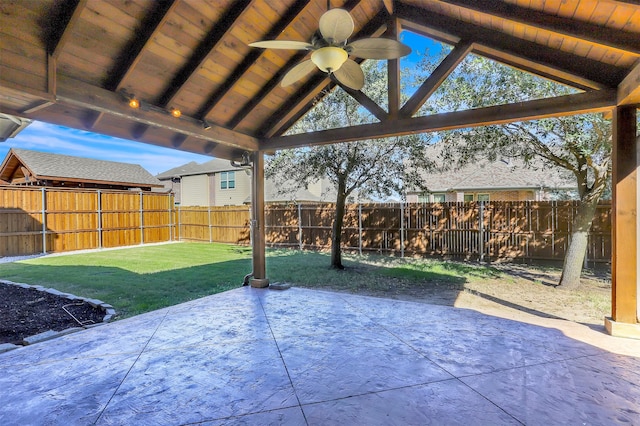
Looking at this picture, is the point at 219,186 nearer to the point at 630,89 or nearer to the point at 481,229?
the point at 481,229

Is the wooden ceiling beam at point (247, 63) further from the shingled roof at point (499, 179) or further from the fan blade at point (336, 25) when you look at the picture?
the shingled roof at point (499, 179)

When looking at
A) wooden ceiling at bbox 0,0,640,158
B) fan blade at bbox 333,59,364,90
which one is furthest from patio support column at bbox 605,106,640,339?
fan blade at bbox 333,59,364,90

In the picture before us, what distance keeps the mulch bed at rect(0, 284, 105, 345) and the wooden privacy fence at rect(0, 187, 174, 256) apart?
5.79 metres

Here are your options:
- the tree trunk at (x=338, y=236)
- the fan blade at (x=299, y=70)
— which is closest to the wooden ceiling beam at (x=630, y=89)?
the fan blade at (x=299, y=70)

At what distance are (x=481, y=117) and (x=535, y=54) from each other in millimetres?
732

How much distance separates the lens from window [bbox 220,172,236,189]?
1886 centimetres

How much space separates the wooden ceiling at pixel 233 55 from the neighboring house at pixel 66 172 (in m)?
12.1

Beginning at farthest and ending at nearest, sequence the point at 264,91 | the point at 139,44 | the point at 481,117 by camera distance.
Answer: the point at 264,91, the point at 481,117, the point at 139,44

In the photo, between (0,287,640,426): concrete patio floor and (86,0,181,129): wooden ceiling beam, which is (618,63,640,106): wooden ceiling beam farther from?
(86,0,181,129): wooden ceiling beam

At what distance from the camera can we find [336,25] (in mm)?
2402

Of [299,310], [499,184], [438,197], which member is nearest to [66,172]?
[299,310]

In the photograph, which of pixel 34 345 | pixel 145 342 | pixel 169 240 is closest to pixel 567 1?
pixel 145 342

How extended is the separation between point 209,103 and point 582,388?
445 cm

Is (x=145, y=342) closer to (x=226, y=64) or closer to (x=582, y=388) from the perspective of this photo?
(x=226, y=64)
